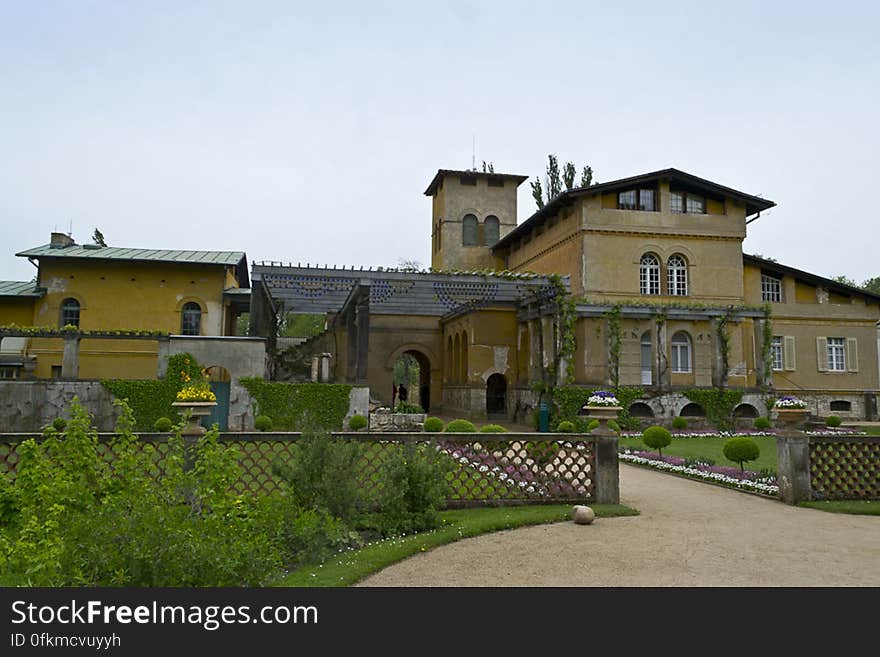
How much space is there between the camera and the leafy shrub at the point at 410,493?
306 inches

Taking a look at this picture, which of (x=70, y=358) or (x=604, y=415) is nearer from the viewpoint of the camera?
(x=604, y=415)

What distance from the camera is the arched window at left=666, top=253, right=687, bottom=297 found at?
28531 millimetres

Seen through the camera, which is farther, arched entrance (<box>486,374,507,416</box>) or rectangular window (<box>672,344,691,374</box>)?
arched entrance (<box>486,374,507,416</box>)

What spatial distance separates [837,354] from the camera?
3034 centimetres

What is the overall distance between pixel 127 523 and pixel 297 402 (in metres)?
17.8

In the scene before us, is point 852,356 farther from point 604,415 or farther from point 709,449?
point 604,415

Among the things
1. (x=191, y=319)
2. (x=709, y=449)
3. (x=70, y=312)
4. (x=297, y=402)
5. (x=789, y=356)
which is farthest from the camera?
(x=789, y=356)

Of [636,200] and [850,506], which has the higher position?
[636,200]

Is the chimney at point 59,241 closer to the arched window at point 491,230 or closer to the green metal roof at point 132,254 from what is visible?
the green metal roof at point 132,254

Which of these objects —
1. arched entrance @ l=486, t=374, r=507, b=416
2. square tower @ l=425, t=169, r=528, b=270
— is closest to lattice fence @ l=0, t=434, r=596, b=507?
arched entrance @ l=486, t=374, r=507, b=416

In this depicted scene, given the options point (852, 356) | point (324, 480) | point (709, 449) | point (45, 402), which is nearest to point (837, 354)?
point (852, 356)

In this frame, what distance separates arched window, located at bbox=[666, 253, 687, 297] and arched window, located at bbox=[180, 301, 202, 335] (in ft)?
68.4

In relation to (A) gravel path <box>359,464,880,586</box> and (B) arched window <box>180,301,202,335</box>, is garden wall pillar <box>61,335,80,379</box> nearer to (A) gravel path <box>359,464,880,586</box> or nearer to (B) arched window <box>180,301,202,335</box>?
(B) arched window <box>180,301,202,335</box>
